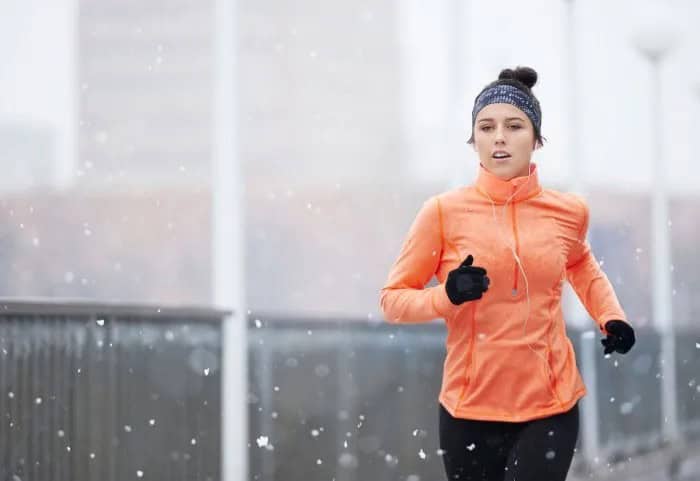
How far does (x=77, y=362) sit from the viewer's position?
5863 mm

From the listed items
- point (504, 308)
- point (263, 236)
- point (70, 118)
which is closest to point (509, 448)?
point (504, 308)

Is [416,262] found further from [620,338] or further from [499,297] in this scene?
[620,338]

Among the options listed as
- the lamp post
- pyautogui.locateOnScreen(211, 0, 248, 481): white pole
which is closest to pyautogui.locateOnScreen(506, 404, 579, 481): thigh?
pyautogui.locateOnScreen(211, 0, 248, 481): white pole

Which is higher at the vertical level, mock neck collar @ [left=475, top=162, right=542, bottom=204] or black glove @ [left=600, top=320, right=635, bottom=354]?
mock neck collar @ [left=475, top=162, right=542, bottom=204]

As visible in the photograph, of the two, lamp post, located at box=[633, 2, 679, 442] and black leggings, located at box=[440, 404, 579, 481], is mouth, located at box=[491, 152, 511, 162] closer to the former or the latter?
black leggings, located at box=[440, 404, 579, 481]

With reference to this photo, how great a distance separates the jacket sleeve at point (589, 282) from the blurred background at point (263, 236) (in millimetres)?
506

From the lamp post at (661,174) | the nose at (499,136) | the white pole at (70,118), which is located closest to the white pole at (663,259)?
the lamp post at (661,174)

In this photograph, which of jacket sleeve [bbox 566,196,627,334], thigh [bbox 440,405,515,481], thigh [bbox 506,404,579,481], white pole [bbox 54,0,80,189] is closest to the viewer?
thigh [bbox 506,404,579,481]

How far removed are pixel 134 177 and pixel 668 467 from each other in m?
110

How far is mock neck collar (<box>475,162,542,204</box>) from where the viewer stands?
4.04m

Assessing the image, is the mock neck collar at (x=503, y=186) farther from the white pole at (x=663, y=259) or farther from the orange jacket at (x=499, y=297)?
the white pole at (x=663, y=259)

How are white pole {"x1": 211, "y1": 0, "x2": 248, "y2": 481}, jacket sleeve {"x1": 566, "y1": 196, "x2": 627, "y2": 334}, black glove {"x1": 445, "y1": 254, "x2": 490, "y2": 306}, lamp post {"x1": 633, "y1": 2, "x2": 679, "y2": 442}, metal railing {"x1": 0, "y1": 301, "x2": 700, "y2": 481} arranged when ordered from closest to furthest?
black glove {"x1": 445, "y1": 254, "x2": 490, "y2": 306}
jacket sleeve {"x1": 566, "y1": 196, "x2": 627, "y2": 334}
metal railing {"x1": 0, "y1": 301, "x2": 700, "y2": 481}
white pole {"x1": 211, "y1": 0, "x2": 248, "y2": 481}
lamp post {"x1": 633, "y1": 2, "x2": 679, "y2": 442}

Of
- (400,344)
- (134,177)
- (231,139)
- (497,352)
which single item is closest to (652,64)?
(400,344)

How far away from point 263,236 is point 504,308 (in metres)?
101
